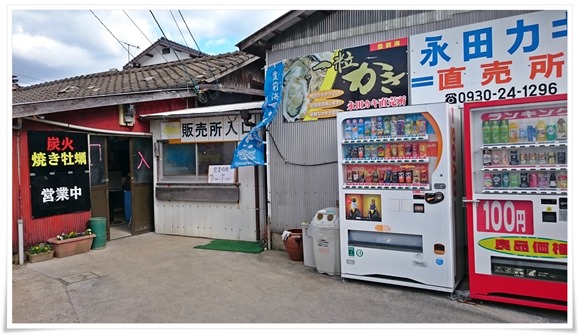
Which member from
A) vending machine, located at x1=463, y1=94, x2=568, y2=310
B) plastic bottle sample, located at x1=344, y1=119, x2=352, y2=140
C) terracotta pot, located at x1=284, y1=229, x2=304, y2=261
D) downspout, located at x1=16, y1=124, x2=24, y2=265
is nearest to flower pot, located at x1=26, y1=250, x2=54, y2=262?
downspout, located at x1=16, y1=124, x2=24, y2=265

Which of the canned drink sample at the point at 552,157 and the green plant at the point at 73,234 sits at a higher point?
the canned drink sample at the point at 552,157

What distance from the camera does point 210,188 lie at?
735 cm

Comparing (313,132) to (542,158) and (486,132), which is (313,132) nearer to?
(486,132)

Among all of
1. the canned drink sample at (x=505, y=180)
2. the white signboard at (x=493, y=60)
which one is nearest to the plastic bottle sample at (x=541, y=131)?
the canned drink sample at (x=505, y=180)

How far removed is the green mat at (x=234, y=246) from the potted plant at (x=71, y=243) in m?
1.89

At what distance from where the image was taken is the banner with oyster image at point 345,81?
17.1 ft

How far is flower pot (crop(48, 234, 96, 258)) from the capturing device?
623cm

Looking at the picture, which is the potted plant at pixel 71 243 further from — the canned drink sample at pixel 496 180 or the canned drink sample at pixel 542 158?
the canned drink sample at pixel 542 158

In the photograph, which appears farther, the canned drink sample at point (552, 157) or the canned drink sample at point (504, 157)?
the canned drink sample at point (504, 157)

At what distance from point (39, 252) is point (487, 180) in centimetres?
653

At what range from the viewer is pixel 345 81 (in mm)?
5617

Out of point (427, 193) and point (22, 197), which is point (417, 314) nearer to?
point (427, 193)

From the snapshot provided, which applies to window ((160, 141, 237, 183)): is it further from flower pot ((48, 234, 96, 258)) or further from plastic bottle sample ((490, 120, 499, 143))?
plastic bottle sample ((490, 120, 499, 143))
